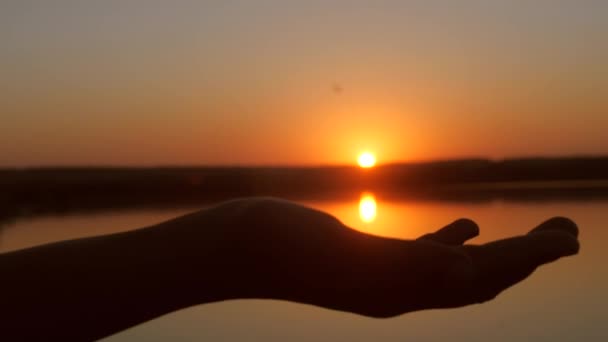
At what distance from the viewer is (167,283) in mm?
691

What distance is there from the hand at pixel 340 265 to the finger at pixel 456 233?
197mm

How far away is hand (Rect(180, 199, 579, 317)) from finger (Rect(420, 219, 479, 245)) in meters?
0.20

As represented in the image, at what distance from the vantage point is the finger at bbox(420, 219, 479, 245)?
97cm

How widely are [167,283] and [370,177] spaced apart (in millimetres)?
28455

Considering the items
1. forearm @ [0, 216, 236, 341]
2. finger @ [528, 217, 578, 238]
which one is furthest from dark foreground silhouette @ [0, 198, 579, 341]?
finger @ [528, 217, 578, 238]

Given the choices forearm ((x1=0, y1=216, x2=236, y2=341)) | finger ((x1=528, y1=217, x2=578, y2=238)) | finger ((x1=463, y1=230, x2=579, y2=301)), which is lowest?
forearm ((x1=0, y1=216, x2=236, y2=341))

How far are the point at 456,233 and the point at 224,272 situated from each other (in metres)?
0.38

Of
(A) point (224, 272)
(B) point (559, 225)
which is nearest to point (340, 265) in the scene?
(A) point (224, 272)

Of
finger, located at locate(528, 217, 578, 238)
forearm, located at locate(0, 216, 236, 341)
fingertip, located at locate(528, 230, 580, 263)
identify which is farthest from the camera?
finger, located at locate(528, 217, 578, 238)

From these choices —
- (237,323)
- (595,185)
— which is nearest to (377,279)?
(237,323)

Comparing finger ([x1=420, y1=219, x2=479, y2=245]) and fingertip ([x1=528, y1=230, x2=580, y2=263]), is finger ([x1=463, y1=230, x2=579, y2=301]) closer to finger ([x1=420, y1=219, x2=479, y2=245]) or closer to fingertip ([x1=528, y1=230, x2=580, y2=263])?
fingertip ([x1=528, y1=230, x2=580, y2=263])

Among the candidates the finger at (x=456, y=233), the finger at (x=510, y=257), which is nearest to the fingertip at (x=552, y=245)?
the finger at (x=510, y=257)

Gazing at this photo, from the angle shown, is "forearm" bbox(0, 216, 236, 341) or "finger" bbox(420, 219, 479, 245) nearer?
"forearm" bbox(0, 216, 236, 341)

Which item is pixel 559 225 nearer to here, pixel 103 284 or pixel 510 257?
pixel 510 257
